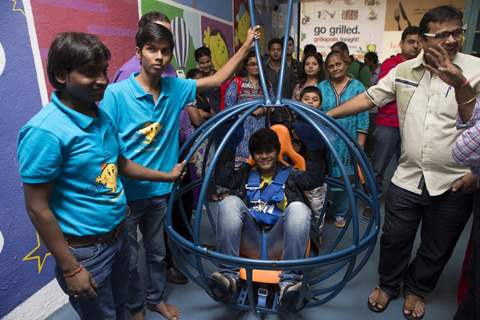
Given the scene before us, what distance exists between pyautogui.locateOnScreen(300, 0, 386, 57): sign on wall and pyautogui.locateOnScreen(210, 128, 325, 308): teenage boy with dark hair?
238 inches

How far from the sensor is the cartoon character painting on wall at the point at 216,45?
10.4 ft

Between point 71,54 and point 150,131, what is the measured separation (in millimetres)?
462

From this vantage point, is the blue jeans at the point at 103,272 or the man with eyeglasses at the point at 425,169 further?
the man with eyeglasses at the point at 425,169

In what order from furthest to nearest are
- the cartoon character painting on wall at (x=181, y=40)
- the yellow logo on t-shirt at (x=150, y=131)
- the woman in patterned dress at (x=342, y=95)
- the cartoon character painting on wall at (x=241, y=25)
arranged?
the cartoon character painting on wall at (x=241, y=25)
the cartoon character painting on wall at (x=181, y=40)
the woman in patterned dress at (x=342, y=95)
the yellow logo on t-shirt at (x=150, y=131)

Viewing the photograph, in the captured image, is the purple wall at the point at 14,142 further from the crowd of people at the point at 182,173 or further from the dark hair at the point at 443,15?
the dark hair at the point at 443,15

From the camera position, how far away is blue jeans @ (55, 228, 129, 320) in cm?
99

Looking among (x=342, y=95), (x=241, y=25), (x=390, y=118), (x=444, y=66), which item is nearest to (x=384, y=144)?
(x=390, y=118)

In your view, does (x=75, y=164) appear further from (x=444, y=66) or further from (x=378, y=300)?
(x=378, y=300)

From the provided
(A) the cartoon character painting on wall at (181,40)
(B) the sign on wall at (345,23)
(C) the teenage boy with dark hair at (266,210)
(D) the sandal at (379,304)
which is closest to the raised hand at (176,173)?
(C) the teenage boy with dark hair at (266,210)

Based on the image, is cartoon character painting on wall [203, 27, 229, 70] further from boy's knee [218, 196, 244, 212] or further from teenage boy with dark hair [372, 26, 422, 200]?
boy's knee [218, 196, 244, 212]

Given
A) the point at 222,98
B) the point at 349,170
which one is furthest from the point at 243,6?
the point at 349,170

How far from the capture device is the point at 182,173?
1.29 m

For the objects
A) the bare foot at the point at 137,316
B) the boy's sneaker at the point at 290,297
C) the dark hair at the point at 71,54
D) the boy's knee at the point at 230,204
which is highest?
the dark hair at the point at 71,54

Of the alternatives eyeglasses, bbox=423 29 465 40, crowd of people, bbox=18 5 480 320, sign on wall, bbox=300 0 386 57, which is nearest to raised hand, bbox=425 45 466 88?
crowd of people, bbox=18 5 480 320
